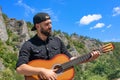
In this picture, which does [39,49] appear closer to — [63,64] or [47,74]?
[63,64]

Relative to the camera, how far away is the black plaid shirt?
20.5ft

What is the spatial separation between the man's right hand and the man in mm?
68

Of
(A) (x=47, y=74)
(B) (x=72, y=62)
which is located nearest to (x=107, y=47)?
(B) (x=72, y=62)

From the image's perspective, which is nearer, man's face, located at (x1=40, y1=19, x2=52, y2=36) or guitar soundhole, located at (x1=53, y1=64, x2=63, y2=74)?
guitar soundhole, located at (x1=53, y1=64, x2=63, y2=74)

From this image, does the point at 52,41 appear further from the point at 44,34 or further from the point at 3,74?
the point at 3,74

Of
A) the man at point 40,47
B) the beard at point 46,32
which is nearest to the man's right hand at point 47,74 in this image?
the man at point 40,47

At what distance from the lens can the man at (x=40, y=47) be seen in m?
6.09

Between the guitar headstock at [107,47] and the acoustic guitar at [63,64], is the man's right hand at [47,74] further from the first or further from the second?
the guitar headstock at [107,47]

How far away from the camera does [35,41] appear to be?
256 inches

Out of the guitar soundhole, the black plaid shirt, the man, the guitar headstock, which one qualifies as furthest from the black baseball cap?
the guitar headstock

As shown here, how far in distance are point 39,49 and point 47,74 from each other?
2.20 feet

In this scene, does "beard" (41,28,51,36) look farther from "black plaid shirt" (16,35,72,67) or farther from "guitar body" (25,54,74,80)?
"guitar body" (25,54,74,80)

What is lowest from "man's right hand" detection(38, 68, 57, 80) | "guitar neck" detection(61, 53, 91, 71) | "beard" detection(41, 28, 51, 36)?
"man's right hand" detection(38, 68, 57, 80)

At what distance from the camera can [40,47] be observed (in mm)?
6438
